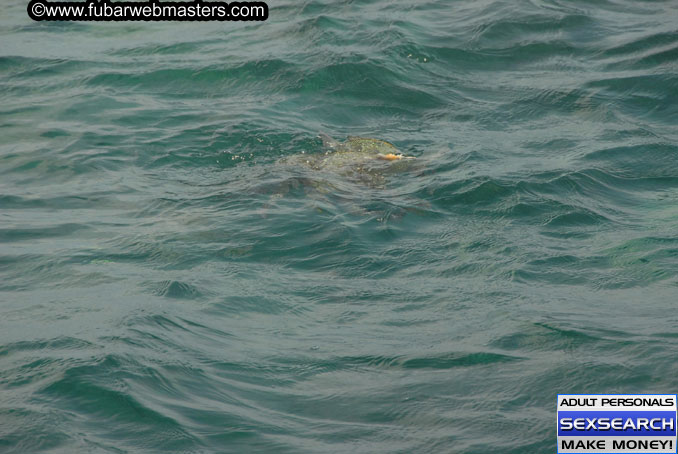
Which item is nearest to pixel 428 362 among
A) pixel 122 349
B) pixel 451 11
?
pixel 122 349

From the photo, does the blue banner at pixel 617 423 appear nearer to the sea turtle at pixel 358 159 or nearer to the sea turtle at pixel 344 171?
the sea turtle at pixel 344 171

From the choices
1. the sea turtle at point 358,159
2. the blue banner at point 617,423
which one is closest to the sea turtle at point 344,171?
the sea turtle at point 358,159

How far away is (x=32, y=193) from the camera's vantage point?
7973mm

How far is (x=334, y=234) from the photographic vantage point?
6918 millimetres

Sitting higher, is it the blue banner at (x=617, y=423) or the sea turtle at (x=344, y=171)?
the sea turtle at (x=344, y=171)

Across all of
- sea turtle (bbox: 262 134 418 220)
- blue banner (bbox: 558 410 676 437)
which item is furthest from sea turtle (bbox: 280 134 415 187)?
blue banner (bbox: 558 410 676 437)

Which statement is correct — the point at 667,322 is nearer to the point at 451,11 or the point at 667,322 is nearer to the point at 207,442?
the point at 207,442

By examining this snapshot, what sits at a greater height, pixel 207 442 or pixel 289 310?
pixel 289 310

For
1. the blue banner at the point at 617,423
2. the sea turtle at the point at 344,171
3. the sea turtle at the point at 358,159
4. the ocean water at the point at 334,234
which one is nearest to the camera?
the blue banner at the point at 617,423

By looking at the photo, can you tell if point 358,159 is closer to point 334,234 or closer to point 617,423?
point 334,234

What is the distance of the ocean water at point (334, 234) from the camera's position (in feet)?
15.2

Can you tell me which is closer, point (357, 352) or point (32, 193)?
point (357, 352)

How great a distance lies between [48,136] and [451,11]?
6.99 metres

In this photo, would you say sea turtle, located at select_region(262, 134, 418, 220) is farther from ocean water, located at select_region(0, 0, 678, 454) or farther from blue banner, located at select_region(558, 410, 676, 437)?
blue banner, located at select_region(558, 410, 676, 437)
